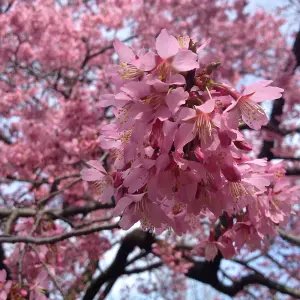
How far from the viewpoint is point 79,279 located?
5.74m

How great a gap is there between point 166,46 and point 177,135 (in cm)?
27

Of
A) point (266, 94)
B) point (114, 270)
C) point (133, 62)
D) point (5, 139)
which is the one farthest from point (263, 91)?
point (5, 139)

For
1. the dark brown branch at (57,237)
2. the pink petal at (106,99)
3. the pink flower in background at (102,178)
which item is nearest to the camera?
the pink petal at (106,99)

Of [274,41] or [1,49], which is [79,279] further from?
[274,41]

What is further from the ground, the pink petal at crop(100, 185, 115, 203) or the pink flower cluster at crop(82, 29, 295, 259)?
the pink flower cluster at crop(82, 29, 295, 259)

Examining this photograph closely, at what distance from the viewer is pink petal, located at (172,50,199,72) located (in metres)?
1.09

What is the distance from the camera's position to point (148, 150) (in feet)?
3.67

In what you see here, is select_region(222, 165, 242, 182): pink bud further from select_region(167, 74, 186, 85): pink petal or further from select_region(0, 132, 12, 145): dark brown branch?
select_region(0, 132, 12, 145): dark brown branch

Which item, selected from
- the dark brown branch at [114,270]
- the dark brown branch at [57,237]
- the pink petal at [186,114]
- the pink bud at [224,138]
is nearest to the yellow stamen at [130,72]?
the pink petal at [186,114]

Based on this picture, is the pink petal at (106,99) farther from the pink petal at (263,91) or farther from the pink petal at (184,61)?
the pink petal at (263,91)

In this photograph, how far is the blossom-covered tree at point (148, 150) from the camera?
1092mm

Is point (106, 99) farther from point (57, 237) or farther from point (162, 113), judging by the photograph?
point (57, 237)

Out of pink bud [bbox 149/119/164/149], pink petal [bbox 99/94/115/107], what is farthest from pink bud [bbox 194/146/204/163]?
pink petal [bbox 99/94/115/107]

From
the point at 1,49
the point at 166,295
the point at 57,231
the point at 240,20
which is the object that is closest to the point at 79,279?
the point at 57,231
